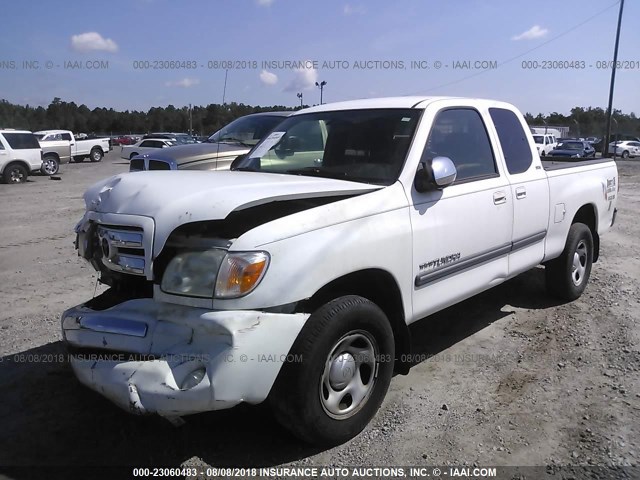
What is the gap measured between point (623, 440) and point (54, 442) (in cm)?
328

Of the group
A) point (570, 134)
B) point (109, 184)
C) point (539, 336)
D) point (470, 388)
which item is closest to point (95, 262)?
point (109, 184)

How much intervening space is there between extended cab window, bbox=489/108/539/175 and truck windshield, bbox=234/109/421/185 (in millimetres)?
1127

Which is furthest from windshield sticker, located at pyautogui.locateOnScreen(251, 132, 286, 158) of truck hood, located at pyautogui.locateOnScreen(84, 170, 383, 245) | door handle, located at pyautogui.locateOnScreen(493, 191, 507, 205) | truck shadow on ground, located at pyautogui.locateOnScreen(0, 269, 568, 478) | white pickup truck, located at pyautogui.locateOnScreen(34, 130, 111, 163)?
white pickup truck, located at pyautogui.locateOnScreen(34, 130, 111, 163)

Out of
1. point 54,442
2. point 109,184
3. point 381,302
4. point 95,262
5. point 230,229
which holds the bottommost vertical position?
point 54,442

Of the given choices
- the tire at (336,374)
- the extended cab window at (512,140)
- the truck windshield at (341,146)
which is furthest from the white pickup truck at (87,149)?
the tire at (336,374)

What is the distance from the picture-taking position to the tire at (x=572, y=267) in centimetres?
555

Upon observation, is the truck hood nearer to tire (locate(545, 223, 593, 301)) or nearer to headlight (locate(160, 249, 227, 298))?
headlight (locate(160, 249, 227, 298))

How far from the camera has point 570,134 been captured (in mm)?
66750

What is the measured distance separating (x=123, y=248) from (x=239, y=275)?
0.71 metres

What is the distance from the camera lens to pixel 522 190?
4656mm

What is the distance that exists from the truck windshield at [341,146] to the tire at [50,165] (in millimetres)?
22432

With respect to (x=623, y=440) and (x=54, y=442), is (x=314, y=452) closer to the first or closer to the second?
(x=54, y=442)

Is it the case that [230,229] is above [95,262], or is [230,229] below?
above

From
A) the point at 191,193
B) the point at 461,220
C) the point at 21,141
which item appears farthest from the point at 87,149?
the point at 191,193
